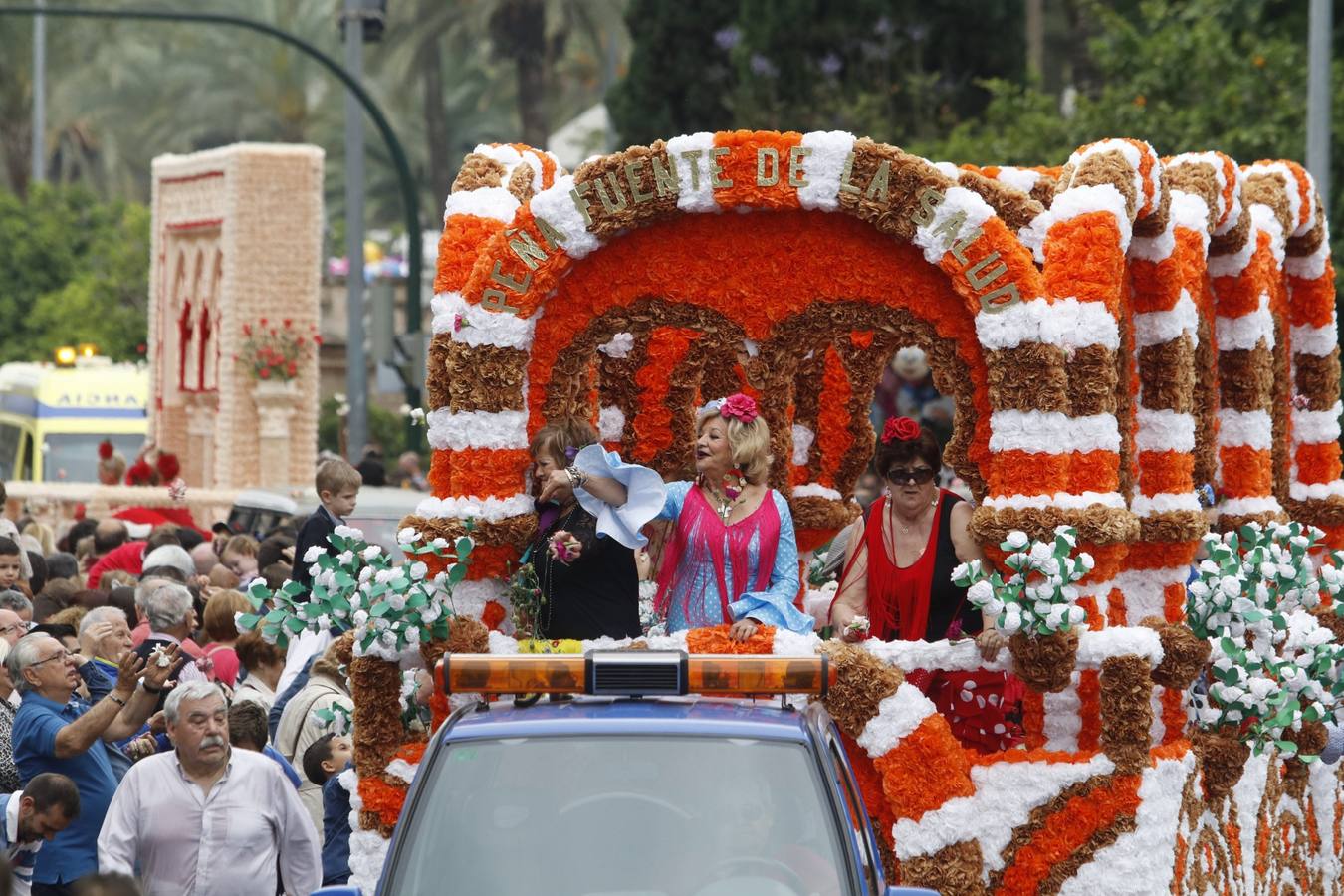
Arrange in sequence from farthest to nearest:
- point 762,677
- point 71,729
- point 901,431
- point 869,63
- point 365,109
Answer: point 869,63
point 365,109
point 901,431
point 71,729
point 762,677

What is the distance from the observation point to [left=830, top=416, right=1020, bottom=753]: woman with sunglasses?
8867mm

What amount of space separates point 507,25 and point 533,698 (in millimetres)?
37740

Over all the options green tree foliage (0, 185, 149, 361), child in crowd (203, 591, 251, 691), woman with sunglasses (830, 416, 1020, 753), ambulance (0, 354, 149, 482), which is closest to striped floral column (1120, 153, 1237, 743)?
woman with sunglasses (830, 416, 1020, 753)

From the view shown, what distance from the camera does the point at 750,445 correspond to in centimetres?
855

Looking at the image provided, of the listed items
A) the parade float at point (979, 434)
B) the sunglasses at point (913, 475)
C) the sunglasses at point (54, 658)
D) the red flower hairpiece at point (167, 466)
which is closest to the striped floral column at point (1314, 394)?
the parade float at point (979, 434)

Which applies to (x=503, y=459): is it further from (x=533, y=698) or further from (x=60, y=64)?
(x=60, y=64)

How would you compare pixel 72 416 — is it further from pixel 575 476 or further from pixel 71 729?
pixel 575 476

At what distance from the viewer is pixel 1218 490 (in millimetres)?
11297

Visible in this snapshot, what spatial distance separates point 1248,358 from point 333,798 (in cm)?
474

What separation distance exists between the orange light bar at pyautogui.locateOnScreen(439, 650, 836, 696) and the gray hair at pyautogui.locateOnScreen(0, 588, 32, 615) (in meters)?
4.90

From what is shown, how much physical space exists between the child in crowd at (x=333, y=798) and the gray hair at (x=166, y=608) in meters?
1.31

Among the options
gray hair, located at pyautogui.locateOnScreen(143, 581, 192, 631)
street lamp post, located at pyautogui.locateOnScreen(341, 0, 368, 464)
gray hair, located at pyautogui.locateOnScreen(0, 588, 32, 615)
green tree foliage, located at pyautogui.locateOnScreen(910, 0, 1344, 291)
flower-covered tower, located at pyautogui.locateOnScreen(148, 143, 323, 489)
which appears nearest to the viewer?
gray hair, located at pyautogui.locateOnScreen(143, 581, 192, 631)

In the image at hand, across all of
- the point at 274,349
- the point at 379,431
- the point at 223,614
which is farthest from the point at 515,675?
the point at 379,431

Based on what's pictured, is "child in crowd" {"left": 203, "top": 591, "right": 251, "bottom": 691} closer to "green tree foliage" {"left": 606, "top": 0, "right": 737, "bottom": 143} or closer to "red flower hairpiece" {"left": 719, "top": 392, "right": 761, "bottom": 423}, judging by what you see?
"red flower hairpiece" {"left": 719, "top": 392, "right": 761, "bottom": 423}
